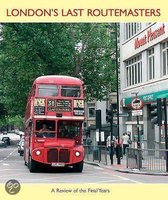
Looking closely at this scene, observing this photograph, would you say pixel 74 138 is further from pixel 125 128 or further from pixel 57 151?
pixel 125 128

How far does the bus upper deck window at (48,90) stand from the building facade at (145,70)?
277 inches

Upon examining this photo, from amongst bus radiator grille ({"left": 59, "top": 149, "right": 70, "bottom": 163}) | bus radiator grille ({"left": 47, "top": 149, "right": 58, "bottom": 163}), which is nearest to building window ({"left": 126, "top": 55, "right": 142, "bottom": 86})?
bus radiator grille ({"left": 59, "top": 149, "right": 70, "bottom": 163})

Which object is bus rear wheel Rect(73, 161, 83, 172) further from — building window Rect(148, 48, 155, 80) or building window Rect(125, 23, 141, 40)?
building window Rect(125, 23, 141, 40)

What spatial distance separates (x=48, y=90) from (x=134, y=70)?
1589 cm

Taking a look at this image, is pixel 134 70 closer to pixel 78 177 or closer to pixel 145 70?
pixel 145 70

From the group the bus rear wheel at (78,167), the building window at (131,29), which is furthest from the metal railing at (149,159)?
the building window at (131,29)

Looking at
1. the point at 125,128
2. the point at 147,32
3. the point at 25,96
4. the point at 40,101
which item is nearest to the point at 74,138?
Answer: the point at 40,101

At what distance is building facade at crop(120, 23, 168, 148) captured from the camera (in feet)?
90.0

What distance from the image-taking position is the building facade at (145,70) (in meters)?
27.4

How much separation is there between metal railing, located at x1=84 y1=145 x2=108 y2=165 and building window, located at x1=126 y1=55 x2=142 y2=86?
18.9ft

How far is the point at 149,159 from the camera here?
18812 mm

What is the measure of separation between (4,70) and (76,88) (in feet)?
80.4
